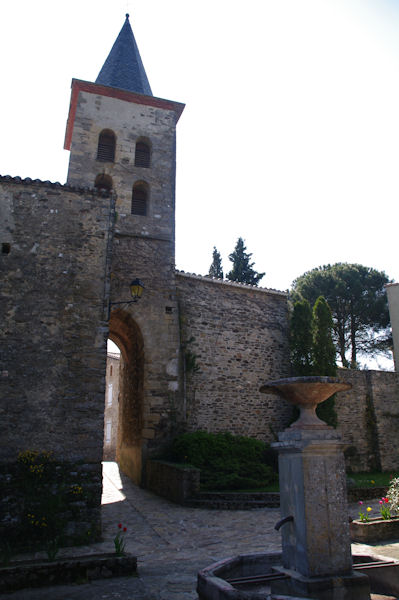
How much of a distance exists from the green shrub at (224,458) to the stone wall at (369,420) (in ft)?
15.9

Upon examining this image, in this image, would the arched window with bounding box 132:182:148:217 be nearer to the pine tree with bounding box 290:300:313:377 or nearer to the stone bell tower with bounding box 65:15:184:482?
the stone bell tower with bounding box 65:15:184:482

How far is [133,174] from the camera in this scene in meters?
16.8

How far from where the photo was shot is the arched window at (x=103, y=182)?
16438 mm

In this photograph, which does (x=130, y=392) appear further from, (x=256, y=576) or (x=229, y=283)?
(x=256, y=576)

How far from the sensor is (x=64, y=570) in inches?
210


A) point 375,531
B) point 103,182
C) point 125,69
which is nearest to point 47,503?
point 375,531

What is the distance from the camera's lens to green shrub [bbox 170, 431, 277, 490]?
476 inches

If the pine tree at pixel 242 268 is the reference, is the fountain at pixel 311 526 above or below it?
below

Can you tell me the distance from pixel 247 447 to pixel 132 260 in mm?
7381

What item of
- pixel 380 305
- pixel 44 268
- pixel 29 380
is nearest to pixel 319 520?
pixel 29 380

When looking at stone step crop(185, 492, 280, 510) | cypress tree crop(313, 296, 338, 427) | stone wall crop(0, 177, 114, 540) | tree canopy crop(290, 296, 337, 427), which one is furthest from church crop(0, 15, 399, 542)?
stone step crop(185, 492, 280, 510)

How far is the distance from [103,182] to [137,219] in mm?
2205

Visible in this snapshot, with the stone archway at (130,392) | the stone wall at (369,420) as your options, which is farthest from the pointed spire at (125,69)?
the stone wall at (369,420)

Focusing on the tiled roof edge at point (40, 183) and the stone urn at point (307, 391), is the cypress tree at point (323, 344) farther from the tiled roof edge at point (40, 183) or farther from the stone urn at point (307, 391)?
the stone urn at point (307, 391)
